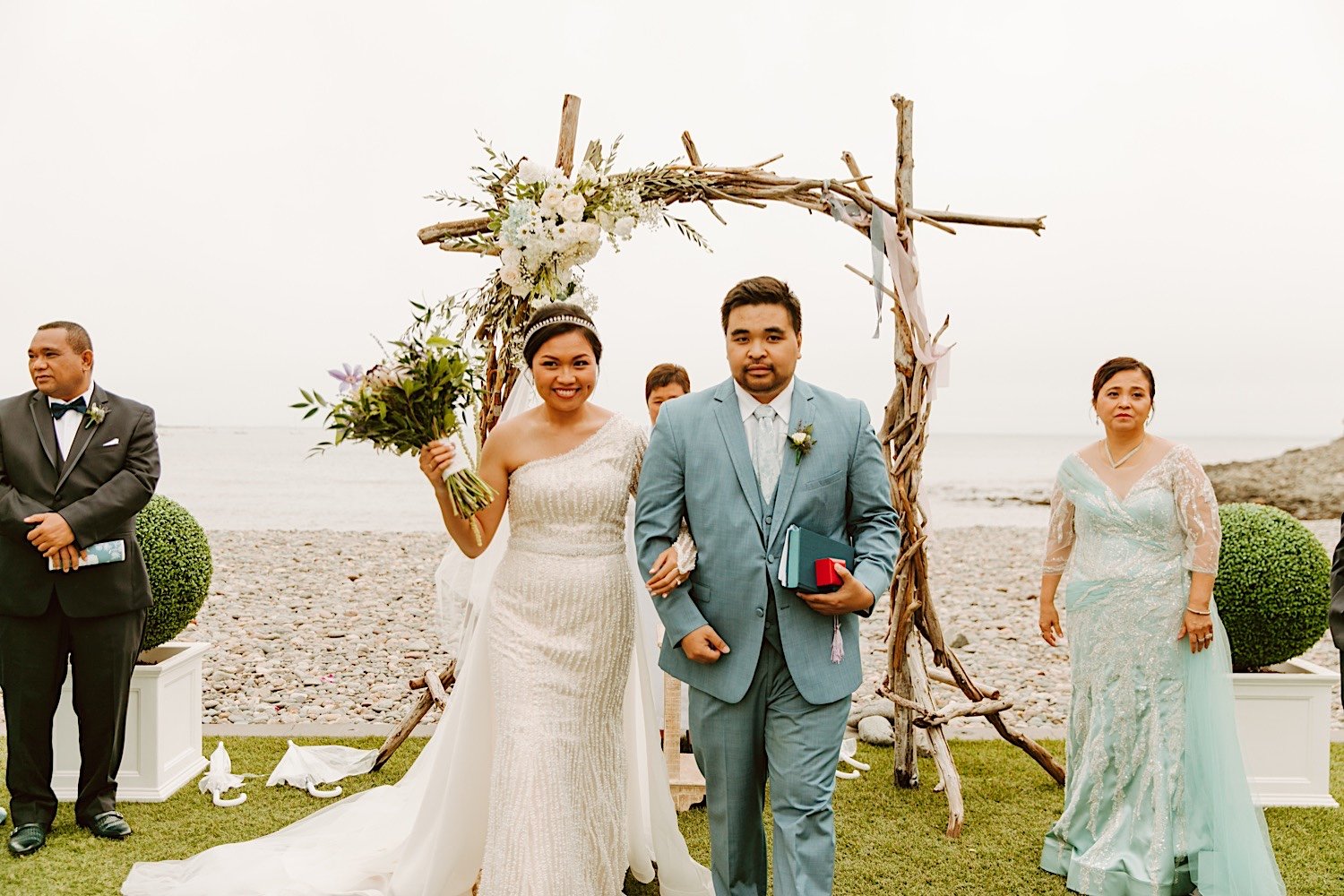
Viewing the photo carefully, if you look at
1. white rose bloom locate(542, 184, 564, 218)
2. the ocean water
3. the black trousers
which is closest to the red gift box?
white rose bloom locate(542, 184, 564, 218)

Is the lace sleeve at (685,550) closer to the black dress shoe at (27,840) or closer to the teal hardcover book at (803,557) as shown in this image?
the teal hardcover book at (803,557)

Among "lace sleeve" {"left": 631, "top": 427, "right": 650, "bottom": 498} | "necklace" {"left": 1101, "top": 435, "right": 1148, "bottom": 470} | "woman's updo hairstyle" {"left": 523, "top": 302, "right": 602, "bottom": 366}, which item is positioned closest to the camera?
"woman's updo hairstyle" {"left": 523, "top": 302, "right": 602, "bottom": 366}

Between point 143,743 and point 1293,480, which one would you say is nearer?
point 143,743

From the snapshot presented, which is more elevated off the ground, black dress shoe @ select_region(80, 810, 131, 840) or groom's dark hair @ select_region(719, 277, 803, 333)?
groom's dark hair @ select_region(719, 277, 803, 333)

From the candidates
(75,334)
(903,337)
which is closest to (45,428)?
(75,334)

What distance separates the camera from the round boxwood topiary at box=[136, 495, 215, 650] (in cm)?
559

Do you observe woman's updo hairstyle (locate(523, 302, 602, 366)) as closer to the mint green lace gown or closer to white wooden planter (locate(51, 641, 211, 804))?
the mint green lace gown

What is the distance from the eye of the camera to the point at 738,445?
11.1ft

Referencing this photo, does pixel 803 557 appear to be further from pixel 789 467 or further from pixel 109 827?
pixel 109 827

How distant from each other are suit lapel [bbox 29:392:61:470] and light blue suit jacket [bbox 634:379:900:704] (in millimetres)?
3103

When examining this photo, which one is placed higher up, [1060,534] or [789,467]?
[789,467]

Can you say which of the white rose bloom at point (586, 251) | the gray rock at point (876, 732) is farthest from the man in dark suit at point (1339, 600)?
the gray rock at point (876, 732)

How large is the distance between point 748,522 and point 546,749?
3.63 feet

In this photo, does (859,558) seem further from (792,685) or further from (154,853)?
(154,853)
